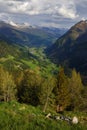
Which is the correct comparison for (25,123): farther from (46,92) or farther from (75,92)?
(75,92)

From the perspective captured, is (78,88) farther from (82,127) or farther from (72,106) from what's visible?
(82,127)

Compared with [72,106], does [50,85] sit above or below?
above

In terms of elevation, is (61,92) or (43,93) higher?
(61,92)

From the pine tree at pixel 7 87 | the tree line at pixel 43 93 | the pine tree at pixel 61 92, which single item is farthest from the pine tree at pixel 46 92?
the pine tree at pixel 7 87

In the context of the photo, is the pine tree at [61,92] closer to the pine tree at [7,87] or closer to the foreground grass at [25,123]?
the pine tree at [7,87]

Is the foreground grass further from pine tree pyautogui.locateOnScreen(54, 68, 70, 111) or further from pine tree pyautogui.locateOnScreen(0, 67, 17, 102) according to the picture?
pine tree pyautogui.locateOnScreen(0, 67, 17, 102)

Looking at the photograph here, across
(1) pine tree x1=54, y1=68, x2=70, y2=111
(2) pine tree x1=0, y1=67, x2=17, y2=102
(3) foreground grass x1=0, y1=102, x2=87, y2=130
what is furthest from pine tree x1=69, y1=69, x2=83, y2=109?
(3) foreground grass x1=0, y1=102, x2=87, y2=130

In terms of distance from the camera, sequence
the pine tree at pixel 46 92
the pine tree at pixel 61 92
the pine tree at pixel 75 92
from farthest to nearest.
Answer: the pine tree at pixel 75 92 < the pine tree at pixel 61 92 < the pine tree at pixel 46 92

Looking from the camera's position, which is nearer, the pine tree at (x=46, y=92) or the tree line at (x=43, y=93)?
the pine tree at (x=46, y=92)

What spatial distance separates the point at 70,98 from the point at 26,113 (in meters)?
46.5

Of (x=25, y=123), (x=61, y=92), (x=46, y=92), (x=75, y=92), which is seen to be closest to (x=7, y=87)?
(x=46, y=92)

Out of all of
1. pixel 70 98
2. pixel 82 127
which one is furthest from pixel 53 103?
pixel 82 127

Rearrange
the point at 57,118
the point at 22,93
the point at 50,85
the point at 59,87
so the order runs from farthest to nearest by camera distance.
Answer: the point at 22,93, the point at 59,87, the point at 50,85, the point at 57,118

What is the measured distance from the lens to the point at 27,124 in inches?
1948
